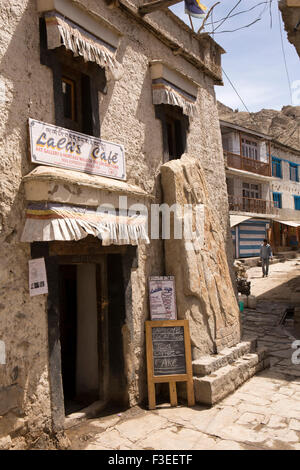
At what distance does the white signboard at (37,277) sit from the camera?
13.3ft

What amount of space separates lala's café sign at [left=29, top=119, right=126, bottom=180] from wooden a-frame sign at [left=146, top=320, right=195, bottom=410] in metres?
2.31

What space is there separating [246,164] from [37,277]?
22.3m

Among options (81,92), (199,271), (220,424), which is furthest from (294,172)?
(220,424)

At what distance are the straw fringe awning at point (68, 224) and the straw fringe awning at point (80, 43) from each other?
1881 mm

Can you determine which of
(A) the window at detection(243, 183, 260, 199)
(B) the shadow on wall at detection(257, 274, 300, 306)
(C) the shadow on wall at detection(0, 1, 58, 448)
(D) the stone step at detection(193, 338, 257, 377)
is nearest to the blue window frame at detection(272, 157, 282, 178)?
(A) the window at detection(243, 183, 260, 199)

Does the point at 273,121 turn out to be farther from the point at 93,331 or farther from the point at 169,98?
the point at 93,331

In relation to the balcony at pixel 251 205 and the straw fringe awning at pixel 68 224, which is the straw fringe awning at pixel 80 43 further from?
the balcony at pixel 251 205

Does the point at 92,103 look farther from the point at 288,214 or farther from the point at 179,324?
the point at 288,214

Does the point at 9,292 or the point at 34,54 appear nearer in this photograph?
the point at 9,292

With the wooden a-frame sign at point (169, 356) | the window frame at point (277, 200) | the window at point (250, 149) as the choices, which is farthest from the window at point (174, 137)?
the window frame at point (277, 200)

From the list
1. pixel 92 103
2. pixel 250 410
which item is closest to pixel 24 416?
pixel 250 410

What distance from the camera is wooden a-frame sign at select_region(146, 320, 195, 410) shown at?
545cm

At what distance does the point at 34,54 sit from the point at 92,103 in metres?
0.98
